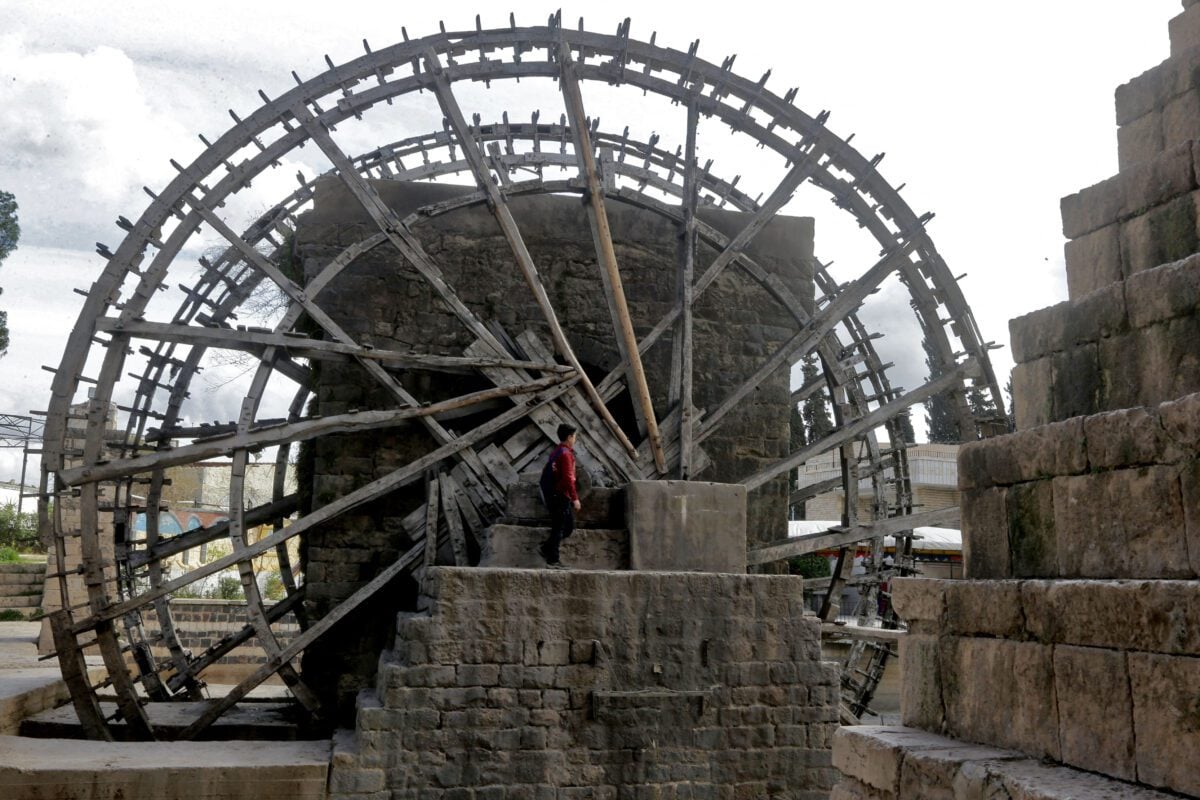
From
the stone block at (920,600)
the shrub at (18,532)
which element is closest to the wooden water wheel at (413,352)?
the stone block at (920,600)

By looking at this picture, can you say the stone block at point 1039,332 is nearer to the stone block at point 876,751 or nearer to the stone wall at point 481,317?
the stone block at point 876,751

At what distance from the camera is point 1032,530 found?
10.8ft

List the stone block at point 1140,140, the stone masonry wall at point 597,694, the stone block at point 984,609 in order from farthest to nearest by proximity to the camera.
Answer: the stone masonry wall at point 597,694 < the stone block at point 1140,140 < the stone block at point 984,609

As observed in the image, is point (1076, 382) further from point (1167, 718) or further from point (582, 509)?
point (582, 509)

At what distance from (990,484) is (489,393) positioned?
20.6ft

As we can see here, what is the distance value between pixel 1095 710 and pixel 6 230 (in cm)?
2595

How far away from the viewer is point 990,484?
350 centimetres

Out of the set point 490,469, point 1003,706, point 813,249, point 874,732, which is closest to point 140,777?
point 490,469

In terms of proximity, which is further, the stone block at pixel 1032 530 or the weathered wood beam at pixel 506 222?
the weathered wood beam at pixel 506 222

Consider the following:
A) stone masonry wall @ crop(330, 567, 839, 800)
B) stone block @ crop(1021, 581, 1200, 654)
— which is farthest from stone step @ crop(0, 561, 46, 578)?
stone block @ crop(1021, 581, 1200, 654)

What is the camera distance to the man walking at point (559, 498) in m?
7.97

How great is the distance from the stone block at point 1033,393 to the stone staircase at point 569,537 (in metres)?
4.91

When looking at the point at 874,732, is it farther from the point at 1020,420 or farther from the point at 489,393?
the point at 489,393

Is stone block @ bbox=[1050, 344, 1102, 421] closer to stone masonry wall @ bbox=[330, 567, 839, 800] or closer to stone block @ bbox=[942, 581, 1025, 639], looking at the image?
stone block @ bbox=[942, 581, 1025, 639]
